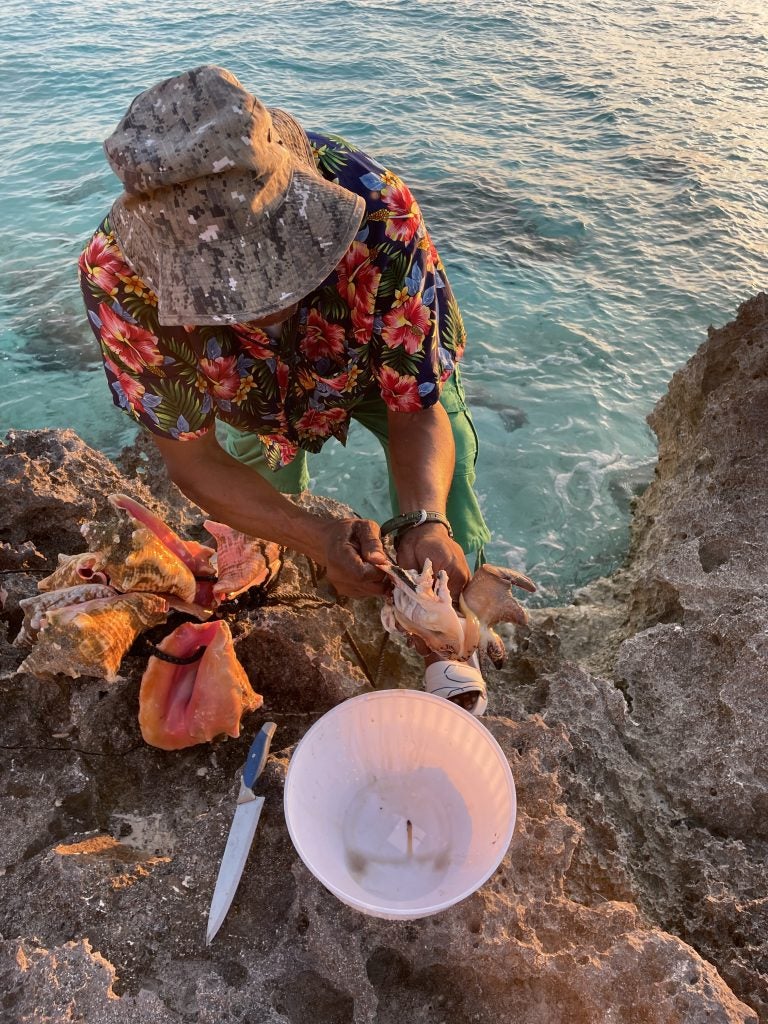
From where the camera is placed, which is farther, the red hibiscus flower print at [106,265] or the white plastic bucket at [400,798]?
the red hibiscus flower print at [106,265]

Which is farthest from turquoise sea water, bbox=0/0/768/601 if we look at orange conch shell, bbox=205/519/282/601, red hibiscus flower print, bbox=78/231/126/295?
red hibiscus flower print, bbox=78/231/126/295

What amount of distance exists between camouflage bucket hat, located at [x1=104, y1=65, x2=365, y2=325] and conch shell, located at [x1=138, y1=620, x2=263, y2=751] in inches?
41.3

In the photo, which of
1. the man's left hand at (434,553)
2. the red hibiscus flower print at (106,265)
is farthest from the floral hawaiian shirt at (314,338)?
the man's left hand at (434,553)

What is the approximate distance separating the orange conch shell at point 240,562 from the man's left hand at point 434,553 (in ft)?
1.83

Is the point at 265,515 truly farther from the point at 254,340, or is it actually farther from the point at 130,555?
the point at 254,340

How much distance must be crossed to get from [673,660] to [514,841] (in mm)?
1010

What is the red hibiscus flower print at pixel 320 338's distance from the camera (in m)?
2.07

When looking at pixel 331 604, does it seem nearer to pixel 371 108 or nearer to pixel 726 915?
pixel 726 915

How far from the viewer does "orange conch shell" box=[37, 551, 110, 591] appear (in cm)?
210

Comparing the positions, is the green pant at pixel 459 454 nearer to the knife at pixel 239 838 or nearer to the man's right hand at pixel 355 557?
the man's right hand at pixel 355 557

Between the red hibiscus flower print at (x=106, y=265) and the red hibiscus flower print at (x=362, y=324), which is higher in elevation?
the red hibiscus flower print at (x=106, y=265)

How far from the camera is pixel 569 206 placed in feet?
25.8

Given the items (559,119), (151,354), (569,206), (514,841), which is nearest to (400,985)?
(514,841)

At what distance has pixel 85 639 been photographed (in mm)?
1907
